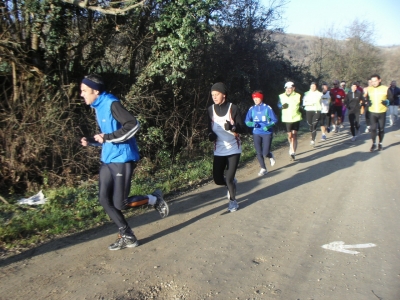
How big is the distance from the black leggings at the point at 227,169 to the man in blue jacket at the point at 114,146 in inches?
70.6

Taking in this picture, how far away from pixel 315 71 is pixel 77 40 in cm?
1888

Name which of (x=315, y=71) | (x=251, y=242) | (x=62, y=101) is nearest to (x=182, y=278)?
(x=251, y=242)

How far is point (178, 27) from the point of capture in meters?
9.09

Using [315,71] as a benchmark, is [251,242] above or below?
below

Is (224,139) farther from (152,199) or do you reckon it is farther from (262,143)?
(262,143)

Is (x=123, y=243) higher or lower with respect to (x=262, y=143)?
lower

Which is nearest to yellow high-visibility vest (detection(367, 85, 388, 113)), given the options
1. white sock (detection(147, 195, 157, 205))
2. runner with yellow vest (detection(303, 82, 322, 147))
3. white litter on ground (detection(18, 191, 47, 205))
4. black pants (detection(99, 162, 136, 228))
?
runner with yellow vest (detection(303, 82, 322, 147))

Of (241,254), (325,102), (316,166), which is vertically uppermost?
(325,102)

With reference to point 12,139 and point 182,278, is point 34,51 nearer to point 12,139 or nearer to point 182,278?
point 12,139

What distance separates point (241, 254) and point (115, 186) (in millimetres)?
1656

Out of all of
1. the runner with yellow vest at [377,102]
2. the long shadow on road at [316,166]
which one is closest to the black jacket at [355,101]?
the long shadow on road at [316,166]

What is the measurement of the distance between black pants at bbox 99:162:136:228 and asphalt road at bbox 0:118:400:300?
19.8 inches

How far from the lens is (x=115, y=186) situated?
4.77 m

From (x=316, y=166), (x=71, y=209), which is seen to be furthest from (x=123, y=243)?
(x=316, y=166)
